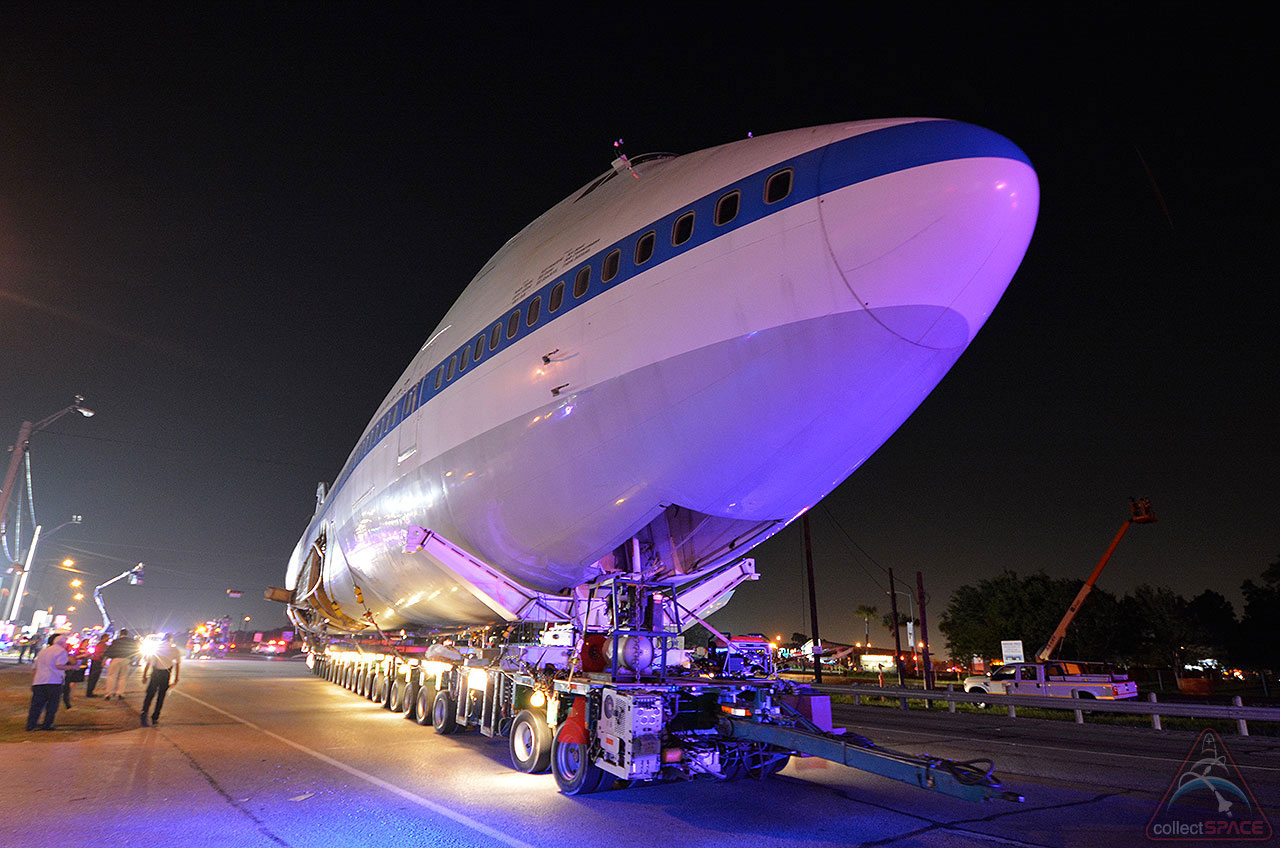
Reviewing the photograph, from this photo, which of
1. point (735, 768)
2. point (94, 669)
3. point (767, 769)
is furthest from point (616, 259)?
point (94, 669)

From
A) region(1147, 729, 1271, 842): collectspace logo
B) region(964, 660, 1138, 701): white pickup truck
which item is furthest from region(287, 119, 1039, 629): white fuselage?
region(964, 660, 1138, 701): white pickup truck

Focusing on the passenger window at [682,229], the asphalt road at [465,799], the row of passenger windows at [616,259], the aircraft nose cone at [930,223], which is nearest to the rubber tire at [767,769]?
the asphalt road at [465,799]

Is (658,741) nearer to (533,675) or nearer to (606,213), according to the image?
(533,675)

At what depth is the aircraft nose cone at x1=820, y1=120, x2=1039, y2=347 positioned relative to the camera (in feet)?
16.5

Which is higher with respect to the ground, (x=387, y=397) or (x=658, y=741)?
(x=387, y=397)

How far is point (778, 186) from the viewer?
223 inches

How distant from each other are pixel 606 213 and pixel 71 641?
26.9m

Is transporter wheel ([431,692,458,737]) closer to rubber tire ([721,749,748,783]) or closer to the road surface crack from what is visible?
the road surface crack

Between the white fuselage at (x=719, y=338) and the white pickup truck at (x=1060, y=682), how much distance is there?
21321mm

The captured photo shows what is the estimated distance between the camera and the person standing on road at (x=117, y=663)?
1798 centimetres

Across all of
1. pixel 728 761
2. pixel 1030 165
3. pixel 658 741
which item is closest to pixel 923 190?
pixel 1030 165

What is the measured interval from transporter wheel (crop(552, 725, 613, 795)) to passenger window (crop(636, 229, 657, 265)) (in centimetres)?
479

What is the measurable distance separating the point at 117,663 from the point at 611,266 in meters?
18.3

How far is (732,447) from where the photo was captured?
6215 mm
